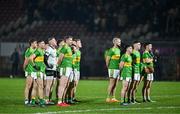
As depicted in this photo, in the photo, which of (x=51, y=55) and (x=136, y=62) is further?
(x=51, y=55)

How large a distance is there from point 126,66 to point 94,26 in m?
20.7

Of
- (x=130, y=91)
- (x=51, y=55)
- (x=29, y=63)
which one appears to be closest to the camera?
(x=29, y=63)

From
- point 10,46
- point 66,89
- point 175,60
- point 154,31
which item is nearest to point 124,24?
point 154,31

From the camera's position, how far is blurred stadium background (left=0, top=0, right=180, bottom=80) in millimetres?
35125

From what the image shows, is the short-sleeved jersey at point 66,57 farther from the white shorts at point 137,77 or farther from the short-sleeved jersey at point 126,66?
the white shorts at point 137,77

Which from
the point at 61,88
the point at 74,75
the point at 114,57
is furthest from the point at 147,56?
the point at 61,88

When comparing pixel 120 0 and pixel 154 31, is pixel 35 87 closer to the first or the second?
pixel 154 31

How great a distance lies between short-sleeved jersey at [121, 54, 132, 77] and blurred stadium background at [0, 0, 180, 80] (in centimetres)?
1465

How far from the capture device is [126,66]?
18.0 meters

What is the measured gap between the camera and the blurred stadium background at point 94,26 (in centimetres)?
3512

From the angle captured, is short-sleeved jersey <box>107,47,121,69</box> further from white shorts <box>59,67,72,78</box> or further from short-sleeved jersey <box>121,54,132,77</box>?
white shorts <box>59,67,72,78</box>

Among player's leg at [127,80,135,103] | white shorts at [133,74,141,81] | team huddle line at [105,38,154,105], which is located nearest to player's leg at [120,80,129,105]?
team huddle line at [105,38,154,105]

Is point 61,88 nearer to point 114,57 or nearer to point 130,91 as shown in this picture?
point 130,91

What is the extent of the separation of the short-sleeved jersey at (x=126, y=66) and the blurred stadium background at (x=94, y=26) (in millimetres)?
14653
